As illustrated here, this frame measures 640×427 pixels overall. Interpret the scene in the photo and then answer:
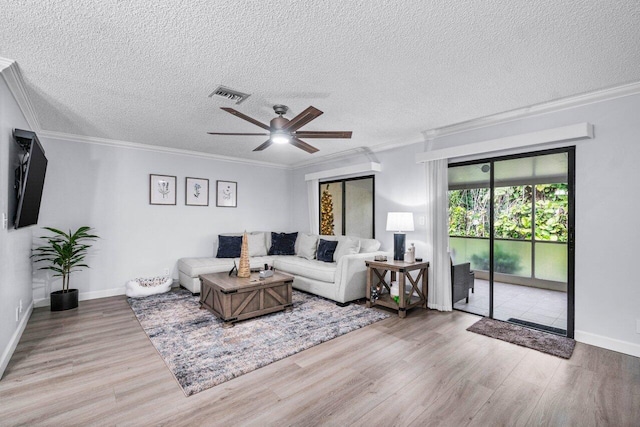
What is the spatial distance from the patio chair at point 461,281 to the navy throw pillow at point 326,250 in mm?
1777

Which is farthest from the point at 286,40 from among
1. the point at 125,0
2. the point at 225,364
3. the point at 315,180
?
the point at 315,180

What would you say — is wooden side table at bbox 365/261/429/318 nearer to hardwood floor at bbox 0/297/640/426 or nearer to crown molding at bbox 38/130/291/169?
hardwood floor at bbox 0/297/640/426

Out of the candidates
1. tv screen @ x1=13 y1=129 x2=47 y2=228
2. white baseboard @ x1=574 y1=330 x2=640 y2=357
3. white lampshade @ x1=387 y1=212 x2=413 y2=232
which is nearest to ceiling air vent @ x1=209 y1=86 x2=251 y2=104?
tv screen @ x1=13 y1=129 x2=47 y2=228

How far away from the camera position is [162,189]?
513 cm

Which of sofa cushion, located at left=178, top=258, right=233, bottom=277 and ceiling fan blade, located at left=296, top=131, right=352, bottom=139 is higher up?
ceiling fan blade, located at left=296, top=131, right=352, bottom=139

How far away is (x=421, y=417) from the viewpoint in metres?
1.91

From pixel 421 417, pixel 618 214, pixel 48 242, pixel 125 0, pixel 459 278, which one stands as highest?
pixel 125 0

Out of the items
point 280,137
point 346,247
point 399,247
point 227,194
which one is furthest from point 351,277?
point 227,194

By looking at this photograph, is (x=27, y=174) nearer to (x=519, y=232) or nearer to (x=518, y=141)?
(x=518, y=141)

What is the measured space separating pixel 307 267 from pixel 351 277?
82 cm

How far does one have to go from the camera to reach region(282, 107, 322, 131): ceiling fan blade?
2.54 meters

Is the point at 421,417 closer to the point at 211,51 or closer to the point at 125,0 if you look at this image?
the point at 211,51

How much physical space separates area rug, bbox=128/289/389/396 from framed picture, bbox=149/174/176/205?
5.30 feet

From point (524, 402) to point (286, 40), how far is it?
2.91 m
